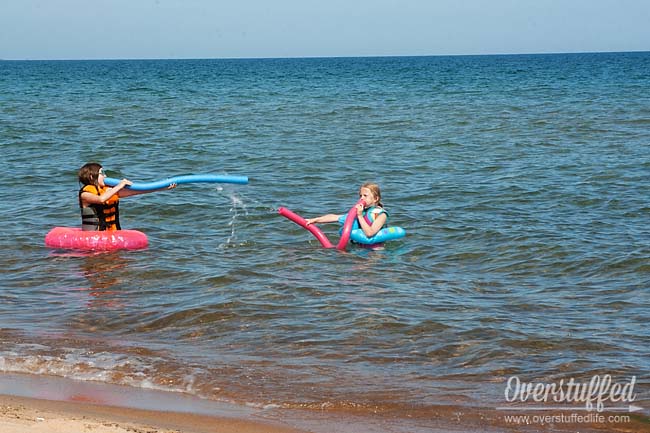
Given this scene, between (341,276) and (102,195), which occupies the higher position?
(102,195)

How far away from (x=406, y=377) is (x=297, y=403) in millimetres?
940

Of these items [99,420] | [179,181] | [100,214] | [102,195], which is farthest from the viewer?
[179,181]

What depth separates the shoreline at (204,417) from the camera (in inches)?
200

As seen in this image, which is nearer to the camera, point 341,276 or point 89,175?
point 341,276

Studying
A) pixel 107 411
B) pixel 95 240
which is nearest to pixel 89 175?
pixel 95 240

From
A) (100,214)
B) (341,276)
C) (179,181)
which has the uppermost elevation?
(179,181)

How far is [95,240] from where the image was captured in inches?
412

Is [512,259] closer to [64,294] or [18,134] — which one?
[64,294]

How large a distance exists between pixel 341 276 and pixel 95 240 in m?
3.04

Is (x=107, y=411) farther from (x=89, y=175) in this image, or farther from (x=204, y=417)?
(x=89, y=175)

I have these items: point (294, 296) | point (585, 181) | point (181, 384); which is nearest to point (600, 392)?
point (181, 384)

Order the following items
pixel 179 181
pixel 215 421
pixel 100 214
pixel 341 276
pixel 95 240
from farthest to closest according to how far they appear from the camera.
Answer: pixel 179 181 → pixel 100 214 → pixel 95 240 → pixel 341 276 → pixel 215 421

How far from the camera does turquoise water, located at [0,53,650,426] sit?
645cm

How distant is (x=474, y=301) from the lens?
837 centimetres
